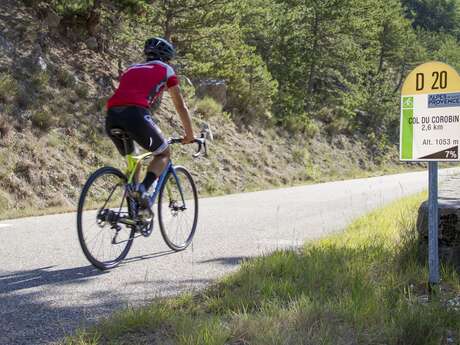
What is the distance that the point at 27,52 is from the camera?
1521cm

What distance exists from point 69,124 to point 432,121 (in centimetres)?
1208

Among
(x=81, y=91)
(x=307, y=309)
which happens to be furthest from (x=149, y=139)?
(x=81, y=91)

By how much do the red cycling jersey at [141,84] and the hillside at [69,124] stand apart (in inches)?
226

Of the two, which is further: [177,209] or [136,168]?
[177,209]

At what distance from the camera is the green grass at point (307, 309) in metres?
2.96

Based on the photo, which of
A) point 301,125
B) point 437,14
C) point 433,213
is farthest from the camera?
point 437,14

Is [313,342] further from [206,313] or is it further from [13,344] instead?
[13,344]

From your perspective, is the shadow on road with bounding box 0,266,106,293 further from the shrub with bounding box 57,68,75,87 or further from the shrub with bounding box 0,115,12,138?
the shrub with bounding box 57,68,75,87

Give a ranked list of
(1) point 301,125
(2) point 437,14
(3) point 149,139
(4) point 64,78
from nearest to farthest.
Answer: (3) point 149,139 < (4) point 64,78 < (1) point 301,125 < (2) point 437,14

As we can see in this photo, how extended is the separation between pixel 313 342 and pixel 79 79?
14.8 metres

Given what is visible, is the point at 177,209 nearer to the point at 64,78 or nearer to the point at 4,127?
the point at 4,127

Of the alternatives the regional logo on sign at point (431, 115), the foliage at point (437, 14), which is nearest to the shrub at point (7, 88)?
the regional logo on sign at point (431, 115)

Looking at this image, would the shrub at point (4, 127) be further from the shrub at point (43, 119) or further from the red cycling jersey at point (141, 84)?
the red cycling jersey at point (141, 84)

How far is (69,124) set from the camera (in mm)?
14391
